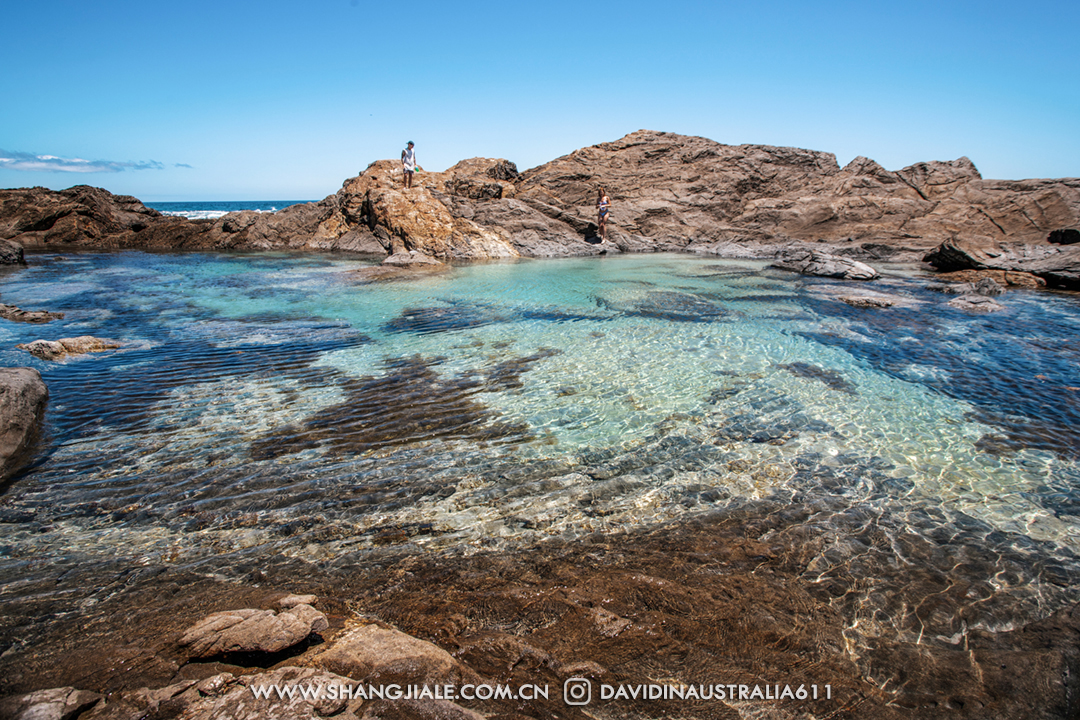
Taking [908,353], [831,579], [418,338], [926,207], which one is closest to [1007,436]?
[908,353]

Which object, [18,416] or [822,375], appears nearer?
[18,416]

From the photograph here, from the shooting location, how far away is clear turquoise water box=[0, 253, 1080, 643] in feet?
13.6

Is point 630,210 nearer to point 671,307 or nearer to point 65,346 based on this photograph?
point 671,307

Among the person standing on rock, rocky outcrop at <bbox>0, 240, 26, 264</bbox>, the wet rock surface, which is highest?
the person standing on rock

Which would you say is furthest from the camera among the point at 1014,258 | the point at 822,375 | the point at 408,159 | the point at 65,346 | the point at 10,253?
the point at 408,159

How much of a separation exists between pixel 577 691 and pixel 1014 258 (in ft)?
73.9

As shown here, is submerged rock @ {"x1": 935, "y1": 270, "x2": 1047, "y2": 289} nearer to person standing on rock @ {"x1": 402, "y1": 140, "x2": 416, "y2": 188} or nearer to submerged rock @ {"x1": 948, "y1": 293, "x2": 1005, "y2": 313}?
submerged rock @ {"x1": 948, "y1": 293, "x2": 1005, "y2": 313}

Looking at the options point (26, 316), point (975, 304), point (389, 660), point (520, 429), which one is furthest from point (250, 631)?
point (975, 304)

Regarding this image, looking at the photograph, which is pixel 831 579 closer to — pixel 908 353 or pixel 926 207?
pixel 908 353

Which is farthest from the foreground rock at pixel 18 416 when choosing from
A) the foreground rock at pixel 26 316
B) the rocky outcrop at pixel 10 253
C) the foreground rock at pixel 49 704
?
the rocky outcrop at pixel 10 253

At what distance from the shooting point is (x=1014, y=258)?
56.9ft

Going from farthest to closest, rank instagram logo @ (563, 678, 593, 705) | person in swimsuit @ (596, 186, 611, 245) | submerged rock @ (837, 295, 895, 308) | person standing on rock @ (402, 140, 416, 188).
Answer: person in swimsuit @ (596, 186, 611, 245), person standing on rock @ (402, 140, 416, 188), submerged rock @ (837, 295, 895, 308), instagram logo @ (563, 678, 593, 705)

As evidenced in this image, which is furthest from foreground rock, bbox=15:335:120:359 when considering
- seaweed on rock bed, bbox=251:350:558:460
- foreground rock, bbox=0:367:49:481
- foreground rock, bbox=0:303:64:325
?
seaweed on rock bed, bbox=251:350:558:460

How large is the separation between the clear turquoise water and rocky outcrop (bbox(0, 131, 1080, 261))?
546 inches
